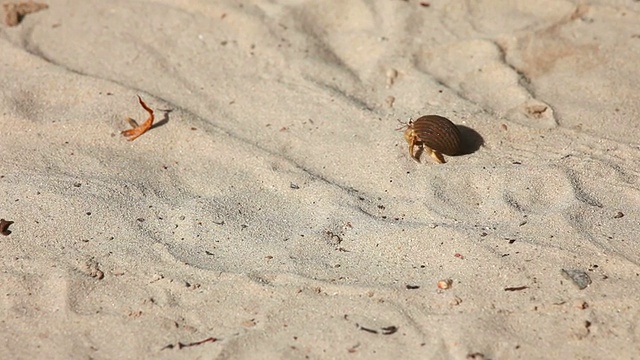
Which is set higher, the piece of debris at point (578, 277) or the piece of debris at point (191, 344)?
the piece of debris at point (578, 277)

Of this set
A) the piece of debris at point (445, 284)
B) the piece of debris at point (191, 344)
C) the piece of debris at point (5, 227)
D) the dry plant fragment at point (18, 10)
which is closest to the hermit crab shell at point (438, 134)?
the piece of debris at point (445, 284)

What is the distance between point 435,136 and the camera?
13.0 ft

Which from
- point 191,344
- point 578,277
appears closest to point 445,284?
point 578,277

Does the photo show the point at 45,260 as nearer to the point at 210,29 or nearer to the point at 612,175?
the point at 210,29

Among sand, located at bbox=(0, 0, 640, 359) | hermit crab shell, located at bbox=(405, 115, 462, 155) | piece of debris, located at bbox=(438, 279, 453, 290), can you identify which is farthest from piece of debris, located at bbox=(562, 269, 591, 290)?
hermit crab shell, located at bbox=(405, 115, 462, 155)

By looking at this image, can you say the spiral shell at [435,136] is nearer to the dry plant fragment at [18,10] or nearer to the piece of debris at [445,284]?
the piece of debris at [445,284]

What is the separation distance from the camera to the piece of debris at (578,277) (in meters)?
3.22

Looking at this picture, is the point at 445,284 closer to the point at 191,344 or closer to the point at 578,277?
the point at 578,277

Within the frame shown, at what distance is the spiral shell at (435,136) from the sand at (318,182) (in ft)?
0.30

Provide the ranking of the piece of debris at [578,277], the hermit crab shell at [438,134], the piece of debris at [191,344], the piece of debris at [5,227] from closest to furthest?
the piece of debris at [191,344]
the piece of debris at [578,277]
the piece of debris at [5,227]
the hermit crab shell at [438,134]

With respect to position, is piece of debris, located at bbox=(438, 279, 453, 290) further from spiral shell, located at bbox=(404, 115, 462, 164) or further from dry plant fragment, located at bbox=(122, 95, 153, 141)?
dry plant fragment, located at bbox=(122, 95, 153, 141)

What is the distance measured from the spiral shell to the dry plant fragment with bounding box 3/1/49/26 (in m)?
2.68

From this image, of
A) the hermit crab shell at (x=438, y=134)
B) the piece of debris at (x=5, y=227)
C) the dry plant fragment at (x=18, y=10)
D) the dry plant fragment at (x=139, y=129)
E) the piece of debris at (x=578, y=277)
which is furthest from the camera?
the dry plant fragment at (x=18, y=10)

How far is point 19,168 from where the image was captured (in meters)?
4.03
